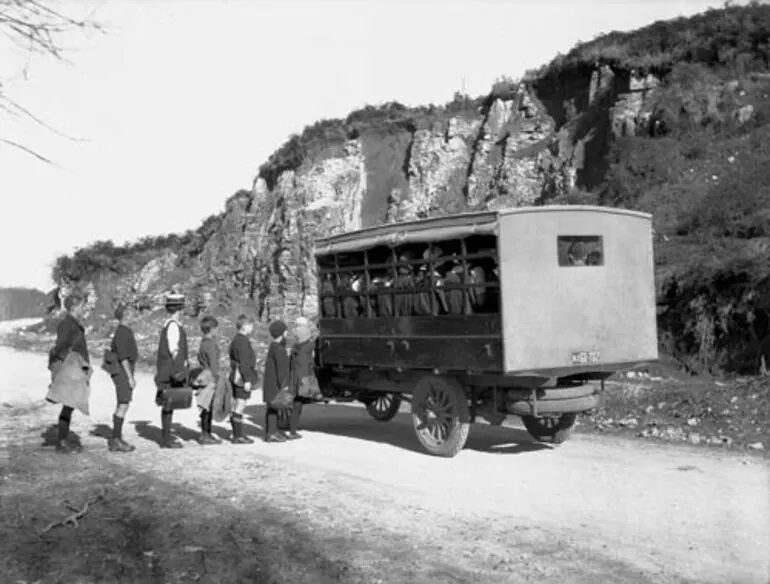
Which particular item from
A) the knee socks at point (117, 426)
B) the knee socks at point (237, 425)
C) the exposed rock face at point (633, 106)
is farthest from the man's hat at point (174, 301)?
the exposed rock face at point (633, 106)

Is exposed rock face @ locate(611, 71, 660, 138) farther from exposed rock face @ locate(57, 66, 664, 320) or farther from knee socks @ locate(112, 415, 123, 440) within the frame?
knee socks @ locate(112, 415, 123, 440)

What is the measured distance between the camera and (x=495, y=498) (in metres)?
7.74

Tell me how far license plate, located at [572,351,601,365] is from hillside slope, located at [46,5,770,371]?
8630 mm

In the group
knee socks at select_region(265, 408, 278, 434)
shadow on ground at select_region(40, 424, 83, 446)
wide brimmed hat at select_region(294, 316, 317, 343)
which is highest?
wide brimmed hat at select_region(294, 316, 317, 343)

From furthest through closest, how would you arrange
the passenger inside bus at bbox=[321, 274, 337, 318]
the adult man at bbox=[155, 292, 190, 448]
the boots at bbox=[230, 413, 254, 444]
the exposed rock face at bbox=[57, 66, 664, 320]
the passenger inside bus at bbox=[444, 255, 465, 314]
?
the exposed rock face at bbox=[57, 66, 664, 320]
the passenger inside bus at bbox=[321, 274, 337, 318]
the boots at bbox=[230, 413, 254, 444]
the adult man at bbox=[155, 292, 190, 448]
the passenger inside bus at bbox=[444, 255, 465, 314]

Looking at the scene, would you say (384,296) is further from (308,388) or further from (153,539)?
(153,539)

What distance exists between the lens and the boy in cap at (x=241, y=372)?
1112 centimetres

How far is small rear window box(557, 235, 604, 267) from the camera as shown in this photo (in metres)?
9.80

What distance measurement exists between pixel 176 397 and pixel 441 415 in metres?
3.56

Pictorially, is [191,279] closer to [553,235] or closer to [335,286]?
[335,286]

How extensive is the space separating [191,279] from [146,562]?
5309 centimetres

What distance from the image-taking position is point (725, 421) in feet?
37.8

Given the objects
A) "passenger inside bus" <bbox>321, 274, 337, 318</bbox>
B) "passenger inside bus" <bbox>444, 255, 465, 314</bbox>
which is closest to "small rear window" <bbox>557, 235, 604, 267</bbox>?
"passenger inside bus" <bbox>444, 255, 465, 314</bbox>

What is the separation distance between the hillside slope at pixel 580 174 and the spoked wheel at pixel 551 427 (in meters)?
7.46
